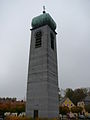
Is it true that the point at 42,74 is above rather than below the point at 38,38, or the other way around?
below

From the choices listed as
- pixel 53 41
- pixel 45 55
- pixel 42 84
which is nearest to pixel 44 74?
pixel 42 84

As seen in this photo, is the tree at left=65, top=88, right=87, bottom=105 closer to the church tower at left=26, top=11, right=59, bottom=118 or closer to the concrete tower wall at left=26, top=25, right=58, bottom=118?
the church tower at left=26, top=11, right=59, bottom=118

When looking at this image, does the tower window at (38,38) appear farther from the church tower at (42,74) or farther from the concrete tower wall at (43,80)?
the concrete tower wall at (43,80)

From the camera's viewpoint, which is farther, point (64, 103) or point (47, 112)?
point (64, 103)

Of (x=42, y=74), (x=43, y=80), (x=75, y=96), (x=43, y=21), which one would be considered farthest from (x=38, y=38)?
(x=75, y=96)

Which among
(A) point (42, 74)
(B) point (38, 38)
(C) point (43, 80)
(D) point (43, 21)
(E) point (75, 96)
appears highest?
(D) point (43, 21)

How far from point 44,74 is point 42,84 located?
117cm

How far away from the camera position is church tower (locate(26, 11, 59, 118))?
47.4ft

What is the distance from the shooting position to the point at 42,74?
1545 cm

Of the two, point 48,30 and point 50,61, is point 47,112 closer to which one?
point 50,61

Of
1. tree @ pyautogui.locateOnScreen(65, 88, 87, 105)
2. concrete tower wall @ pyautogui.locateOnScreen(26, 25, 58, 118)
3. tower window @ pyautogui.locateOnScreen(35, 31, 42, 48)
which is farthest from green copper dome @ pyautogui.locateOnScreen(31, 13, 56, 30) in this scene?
tree @ pyautogui.locateOnScreen(65, 88, 87, 105)

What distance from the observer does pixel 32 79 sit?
16078mm

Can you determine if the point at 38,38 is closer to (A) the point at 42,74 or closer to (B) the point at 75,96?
(A) the point at 42,74

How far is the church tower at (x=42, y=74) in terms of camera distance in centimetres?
1446
